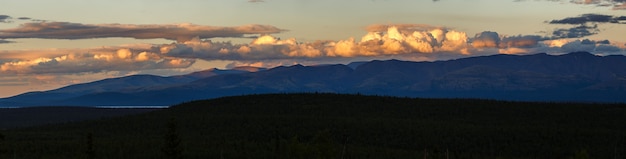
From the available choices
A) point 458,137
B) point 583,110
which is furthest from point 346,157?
point 583,110

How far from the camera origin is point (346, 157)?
8038cm

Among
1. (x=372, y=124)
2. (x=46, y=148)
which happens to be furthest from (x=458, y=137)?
(x=46, y=148)

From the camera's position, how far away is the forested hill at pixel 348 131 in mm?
84938

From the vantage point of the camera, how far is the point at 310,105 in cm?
15112

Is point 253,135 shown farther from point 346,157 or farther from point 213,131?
point 346,157

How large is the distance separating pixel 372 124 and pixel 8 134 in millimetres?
49285

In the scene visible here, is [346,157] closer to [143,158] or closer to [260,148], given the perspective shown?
[260,148]

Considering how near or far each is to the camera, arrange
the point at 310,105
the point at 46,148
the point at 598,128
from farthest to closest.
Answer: the point at 310,105
the point at 598,128
the point at 46,148

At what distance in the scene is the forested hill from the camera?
84938 mm

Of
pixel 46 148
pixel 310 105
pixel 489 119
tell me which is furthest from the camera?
pixel 310 105

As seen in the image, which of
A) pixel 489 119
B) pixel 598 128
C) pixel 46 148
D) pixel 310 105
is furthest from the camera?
pixel 310 105

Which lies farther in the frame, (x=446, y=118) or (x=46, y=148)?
(x=446, y=118)

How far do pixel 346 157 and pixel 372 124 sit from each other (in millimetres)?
38063

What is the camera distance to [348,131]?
113 meters
